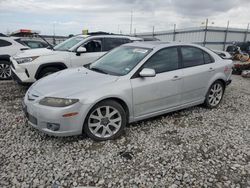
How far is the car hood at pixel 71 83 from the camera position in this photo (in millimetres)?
3221

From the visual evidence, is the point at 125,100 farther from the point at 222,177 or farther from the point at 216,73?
the point at 216,73

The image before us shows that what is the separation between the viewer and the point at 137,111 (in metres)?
3.74

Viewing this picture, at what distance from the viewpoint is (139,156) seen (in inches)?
122

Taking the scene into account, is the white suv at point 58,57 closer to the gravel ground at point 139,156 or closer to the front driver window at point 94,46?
the front driver window at point 94,46

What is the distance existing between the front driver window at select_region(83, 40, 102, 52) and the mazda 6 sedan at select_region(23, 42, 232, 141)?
2.10m

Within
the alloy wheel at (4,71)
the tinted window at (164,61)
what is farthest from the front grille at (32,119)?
the alloy wheel at (4,71)

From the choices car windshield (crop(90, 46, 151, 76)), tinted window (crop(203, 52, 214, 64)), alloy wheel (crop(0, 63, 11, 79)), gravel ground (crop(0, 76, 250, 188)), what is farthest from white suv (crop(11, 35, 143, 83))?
tinted window (crop(203, 52, 214, 64))

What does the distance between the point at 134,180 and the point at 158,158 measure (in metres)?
0.59

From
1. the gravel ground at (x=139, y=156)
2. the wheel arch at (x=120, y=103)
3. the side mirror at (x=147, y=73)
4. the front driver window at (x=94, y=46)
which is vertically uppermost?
the front driver window at (x=94, y=46)

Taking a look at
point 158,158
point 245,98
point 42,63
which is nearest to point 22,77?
point 42,63

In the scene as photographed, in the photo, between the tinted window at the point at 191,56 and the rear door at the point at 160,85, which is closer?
the rear door at the point at 160,85

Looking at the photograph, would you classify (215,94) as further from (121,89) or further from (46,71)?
(46,71)

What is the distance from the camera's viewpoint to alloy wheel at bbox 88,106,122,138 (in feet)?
11.0

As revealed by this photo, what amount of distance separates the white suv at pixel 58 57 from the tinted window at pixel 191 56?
9.50 feet
